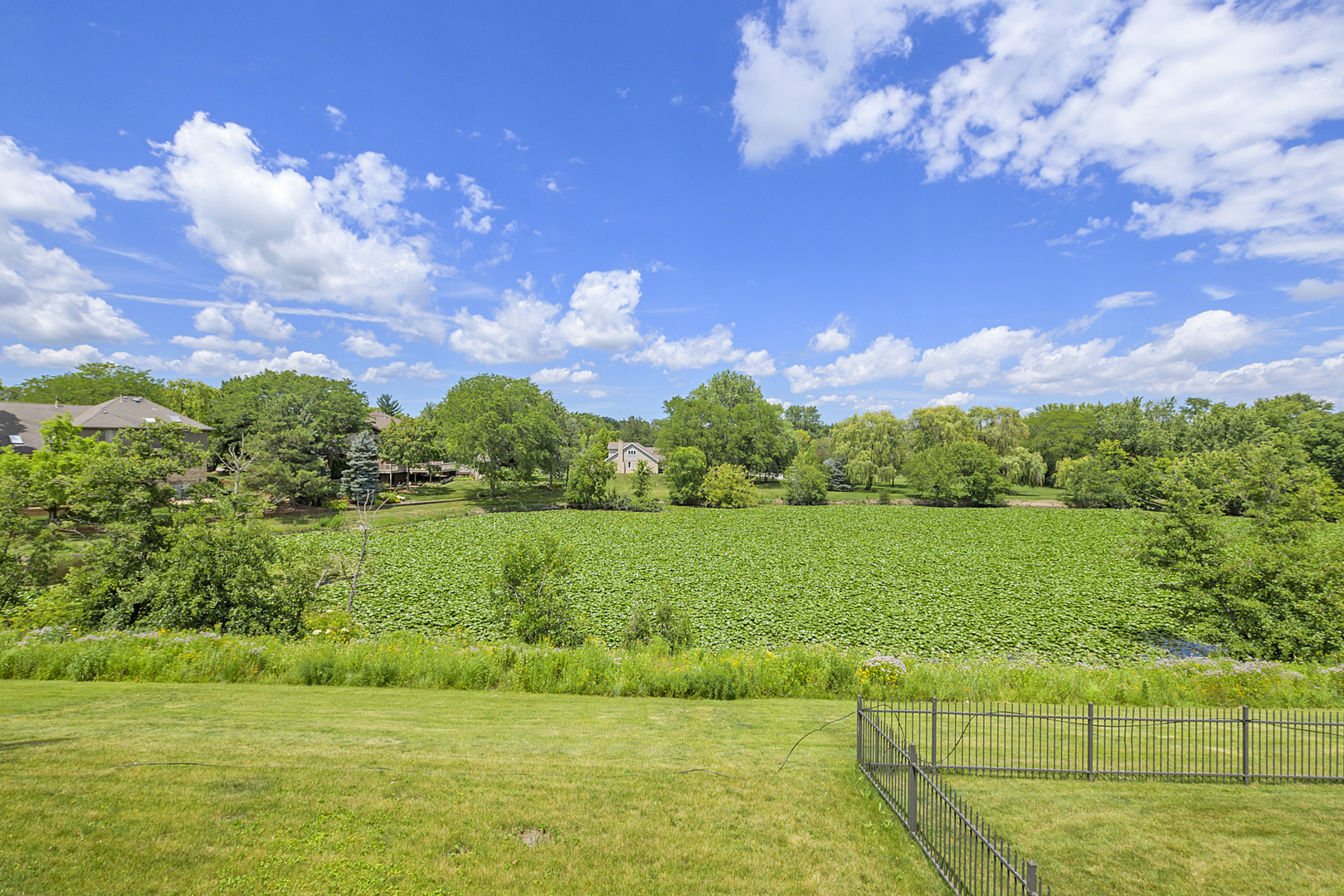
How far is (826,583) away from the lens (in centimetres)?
2389

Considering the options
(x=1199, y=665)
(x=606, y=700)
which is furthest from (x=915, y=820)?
(x=1199, y=665)

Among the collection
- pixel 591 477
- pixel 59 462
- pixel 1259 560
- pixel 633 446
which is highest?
pixel 633 446

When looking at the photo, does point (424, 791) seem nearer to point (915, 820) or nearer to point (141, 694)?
point (915, 820)

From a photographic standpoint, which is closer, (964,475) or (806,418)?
(964,475)

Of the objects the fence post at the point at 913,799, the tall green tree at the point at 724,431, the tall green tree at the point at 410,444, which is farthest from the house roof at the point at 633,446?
the fence post at the point at 913,799

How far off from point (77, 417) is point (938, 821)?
214 ft

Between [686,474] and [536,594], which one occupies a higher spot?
[686,474]

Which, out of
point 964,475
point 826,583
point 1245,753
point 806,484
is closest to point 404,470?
point 806,484

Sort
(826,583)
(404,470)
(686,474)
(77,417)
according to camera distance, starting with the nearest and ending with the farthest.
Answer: (826,583) < (77,417) < (686,474) < (404,470)

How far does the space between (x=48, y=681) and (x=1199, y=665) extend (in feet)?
83.1

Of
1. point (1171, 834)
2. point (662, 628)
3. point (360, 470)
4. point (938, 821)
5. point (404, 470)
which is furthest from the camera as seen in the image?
point (404, 470)

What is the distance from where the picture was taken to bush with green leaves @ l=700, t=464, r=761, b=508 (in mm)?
55656

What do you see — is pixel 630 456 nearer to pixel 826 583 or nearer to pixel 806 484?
pixel 806 484

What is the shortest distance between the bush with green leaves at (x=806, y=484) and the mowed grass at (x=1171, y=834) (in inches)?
2027
